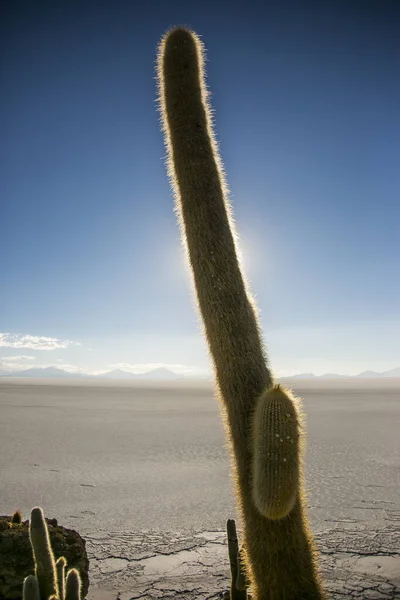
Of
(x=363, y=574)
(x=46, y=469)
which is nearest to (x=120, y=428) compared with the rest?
(x=46, y=469)

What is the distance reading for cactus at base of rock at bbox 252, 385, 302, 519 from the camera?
77.2 inches

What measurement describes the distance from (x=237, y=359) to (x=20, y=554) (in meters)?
2.77

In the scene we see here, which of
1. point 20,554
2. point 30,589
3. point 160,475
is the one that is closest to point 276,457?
point 30,589

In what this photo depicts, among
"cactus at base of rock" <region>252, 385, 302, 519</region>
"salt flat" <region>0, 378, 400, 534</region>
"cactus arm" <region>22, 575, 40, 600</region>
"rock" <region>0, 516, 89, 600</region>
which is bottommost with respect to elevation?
"salt flat" <region>0, 378, 400, 534</region>

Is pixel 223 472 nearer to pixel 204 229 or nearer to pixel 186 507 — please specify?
pixel 186 507

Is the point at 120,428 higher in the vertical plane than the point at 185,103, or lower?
lower

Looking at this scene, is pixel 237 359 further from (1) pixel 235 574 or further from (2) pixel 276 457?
(1) pixel 235 574

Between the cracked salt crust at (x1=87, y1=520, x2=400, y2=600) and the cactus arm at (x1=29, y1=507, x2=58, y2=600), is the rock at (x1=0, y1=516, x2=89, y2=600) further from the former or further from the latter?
the cactus arm at (x1=29, y1=507, x2=58, y2=600)

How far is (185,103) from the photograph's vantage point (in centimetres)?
269

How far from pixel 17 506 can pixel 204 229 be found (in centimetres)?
737

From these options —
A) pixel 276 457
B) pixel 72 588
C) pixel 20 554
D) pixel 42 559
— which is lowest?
pixel 20 554

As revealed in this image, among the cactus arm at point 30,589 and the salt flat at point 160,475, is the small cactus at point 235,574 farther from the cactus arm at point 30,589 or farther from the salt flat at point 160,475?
the salt flat at point 160,475

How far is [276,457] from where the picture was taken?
6.46ft

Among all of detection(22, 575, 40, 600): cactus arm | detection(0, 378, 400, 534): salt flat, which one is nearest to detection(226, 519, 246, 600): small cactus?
detection(22, 575, 40, 600): cactus arm
